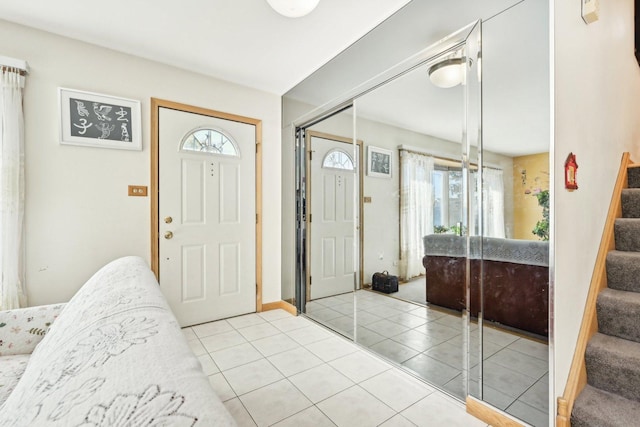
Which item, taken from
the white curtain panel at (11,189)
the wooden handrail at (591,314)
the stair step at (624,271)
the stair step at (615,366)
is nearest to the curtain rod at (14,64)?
the white curtain panel at (11,189)

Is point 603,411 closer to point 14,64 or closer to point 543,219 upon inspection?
point 543,219

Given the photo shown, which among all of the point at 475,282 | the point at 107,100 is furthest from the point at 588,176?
the point at 107,100

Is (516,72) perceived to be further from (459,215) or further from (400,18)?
(400,18)

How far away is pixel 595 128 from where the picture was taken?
1700mm

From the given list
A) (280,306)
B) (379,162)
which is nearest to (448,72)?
(379,162)

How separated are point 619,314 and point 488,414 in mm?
927

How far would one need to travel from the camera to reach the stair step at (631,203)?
206 centimetres

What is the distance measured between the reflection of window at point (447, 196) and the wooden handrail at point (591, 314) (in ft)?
2.77

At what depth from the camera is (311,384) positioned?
195 centimetres

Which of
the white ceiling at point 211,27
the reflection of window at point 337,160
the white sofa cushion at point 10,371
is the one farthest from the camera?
the reflection of window at point 337,160

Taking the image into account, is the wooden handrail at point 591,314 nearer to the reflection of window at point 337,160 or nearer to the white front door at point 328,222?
the white front door at point 328,222

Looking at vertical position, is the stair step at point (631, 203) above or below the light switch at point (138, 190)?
below

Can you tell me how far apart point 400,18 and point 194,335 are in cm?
321

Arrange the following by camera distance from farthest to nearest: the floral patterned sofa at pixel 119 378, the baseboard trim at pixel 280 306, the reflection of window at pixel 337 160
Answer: the baseboard trim at pixel 280 306
the reflection of window at pixel 337 160
the floral patterned sofa at pixel 119 378
